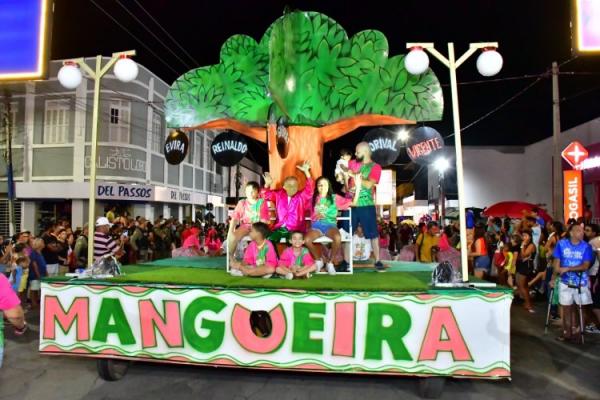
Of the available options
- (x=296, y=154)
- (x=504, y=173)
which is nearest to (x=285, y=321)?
(x=296, y=154)

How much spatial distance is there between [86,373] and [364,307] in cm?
351

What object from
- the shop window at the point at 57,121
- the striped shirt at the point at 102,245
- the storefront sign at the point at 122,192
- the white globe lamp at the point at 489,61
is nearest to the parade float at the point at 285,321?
the striped shirt at the point at 102,245

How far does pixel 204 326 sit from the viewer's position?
4.82 m

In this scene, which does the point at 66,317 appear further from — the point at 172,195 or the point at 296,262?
the point at 172,195

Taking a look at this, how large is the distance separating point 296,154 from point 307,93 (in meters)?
1.00

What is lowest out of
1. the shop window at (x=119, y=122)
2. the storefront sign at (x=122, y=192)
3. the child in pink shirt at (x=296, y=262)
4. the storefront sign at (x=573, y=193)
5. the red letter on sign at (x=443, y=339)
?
the red letter on sign at (x=443, y=339)

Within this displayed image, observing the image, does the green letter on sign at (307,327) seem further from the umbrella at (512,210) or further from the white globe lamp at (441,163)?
the umbrella at (512,210)

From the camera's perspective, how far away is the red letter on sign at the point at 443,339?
4449mm

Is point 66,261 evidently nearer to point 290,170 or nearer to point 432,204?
point 290,170

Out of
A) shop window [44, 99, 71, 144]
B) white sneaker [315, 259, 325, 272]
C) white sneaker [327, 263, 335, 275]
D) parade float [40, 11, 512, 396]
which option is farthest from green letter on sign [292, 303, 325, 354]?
shop window [44, 99, 71, 144]

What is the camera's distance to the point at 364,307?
4.59 m

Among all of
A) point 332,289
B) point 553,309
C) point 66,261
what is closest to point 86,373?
point 332,289

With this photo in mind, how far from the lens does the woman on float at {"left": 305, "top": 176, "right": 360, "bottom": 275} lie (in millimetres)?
6189

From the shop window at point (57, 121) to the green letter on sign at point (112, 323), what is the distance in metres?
19.5
